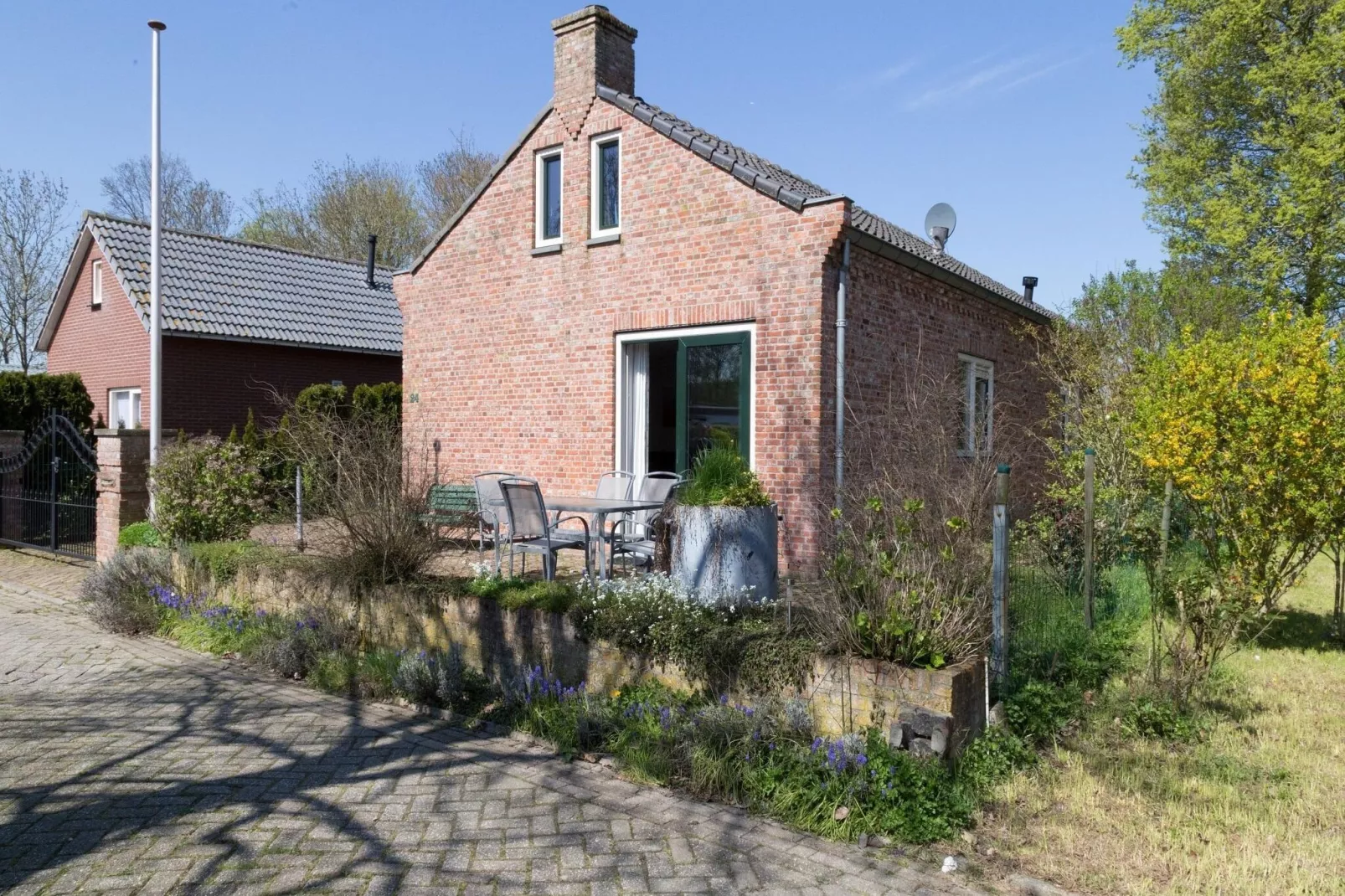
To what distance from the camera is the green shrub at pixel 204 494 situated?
9.50 metres

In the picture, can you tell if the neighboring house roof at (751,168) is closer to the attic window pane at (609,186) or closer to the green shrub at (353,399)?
the attic window pane at (609,186)

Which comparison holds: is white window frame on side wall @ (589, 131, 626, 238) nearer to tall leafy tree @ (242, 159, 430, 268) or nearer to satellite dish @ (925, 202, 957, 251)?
satellite dish @ (925, 202, 957, 251)

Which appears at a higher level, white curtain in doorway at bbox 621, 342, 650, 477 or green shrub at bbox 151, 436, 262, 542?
white curtain in doorway at bbox 621, 342, 650, 477

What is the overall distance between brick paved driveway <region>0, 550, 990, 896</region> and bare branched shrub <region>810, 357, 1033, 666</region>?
116cm

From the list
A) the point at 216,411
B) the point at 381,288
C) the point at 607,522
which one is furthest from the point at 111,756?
the point at 381,288

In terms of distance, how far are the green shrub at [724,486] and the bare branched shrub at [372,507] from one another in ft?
7.42

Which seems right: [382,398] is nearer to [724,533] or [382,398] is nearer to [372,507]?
[372,507]

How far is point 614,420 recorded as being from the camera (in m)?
10.6

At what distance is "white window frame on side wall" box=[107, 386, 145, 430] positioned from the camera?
65.8 ft

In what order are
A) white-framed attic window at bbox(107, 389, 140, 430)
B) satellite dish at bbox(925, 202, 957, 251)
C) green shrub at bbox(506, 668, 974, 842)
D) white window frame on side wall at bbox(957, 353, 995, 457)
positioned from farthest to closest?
white-framed attic window at bbox(107, 389, 140, 430)
satellite dish at bbox(925, 202, 957, 251)
white window frame on side wall at bbox(957, 353, 995, 457)
green shrub at bbox(506, 668, 974, 842)

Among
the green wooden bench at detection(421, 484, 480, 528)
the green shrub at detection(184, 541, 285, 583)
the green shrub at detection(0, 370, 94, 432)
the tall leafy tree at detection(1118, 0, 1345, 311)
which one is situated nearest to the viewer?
the green wooden bench at detection(421, 484, 480, 528)

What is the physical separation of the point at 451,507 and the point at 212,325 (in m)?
10.3

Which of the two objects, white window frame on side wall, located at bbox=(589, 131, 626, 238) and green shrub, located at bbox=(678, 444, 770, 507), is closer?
green shrub, located at bbox=(678, 444, 770, 507)

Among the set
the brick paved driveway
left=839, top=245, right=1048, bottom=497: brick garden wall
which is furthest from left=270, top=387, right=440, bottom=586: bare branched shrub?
left=839, top=245, right=1048, bottom=497: brick garden wall
